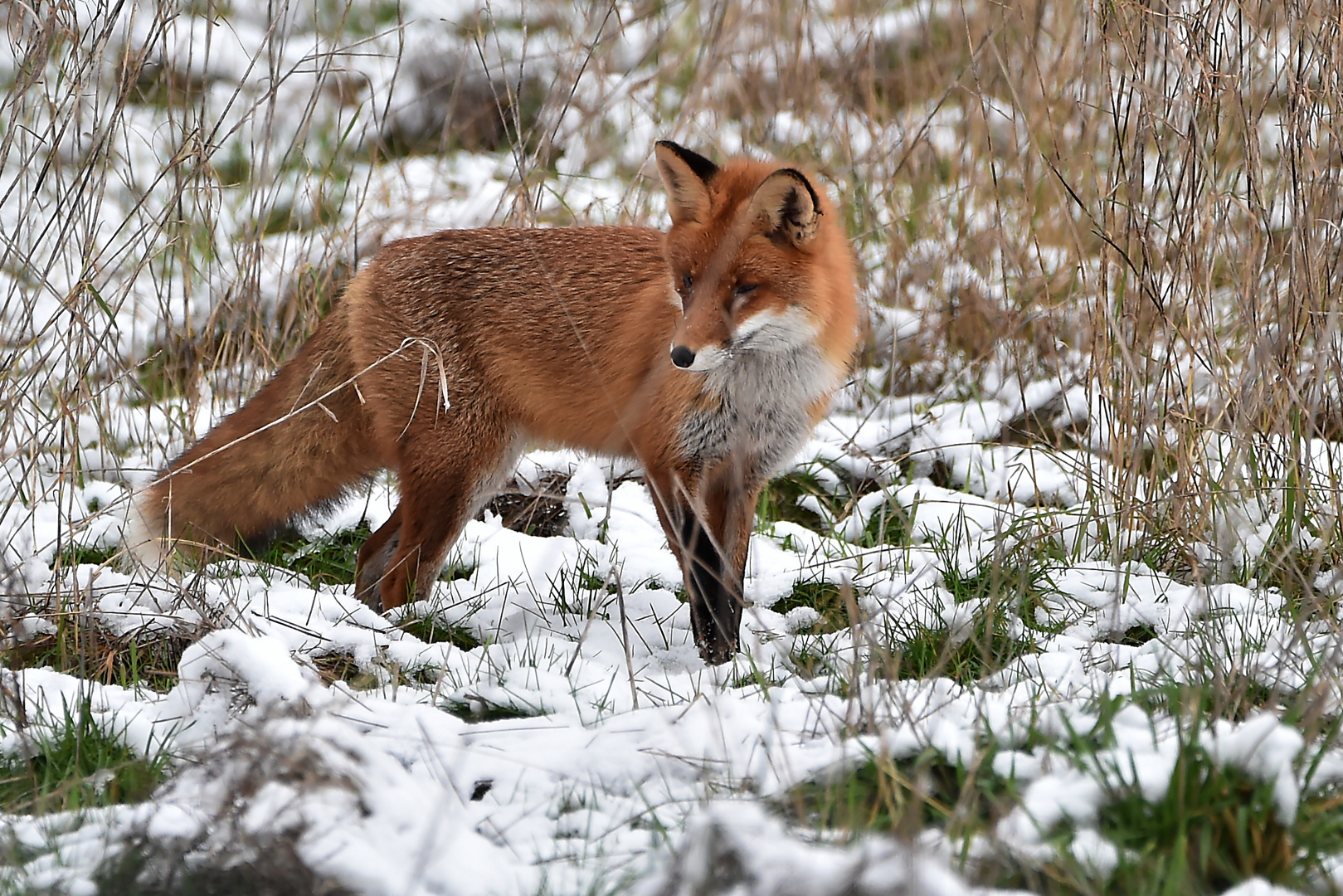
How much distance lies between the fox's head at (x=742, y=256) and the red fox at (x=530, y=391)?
0.01 m

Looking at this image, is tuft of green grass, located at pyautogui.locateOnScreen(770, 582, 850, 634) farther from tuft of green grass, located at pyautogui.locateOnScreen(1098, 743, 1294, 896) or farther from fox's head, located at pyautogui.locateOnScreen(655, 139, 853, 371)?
tuft of green grass, located at pyautogui.locateOnScreen(1098, 743, 1294, 896)

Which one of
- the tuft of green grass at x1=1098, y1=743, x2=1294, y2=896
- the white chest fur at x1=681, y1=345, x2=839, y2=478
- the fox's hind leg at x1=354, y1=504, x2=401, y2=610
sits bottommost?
the tuft of green grass at x1=1098, y1=743, x2=1294, y2=896

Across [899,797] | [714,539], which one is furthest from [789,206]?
[899,797]

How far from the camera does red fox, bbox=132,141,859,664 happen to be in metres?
3.22

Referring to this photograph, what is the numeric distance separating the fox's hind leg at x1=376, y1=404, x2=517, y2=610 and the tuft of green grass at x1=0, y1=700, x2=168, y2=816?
4.02ft

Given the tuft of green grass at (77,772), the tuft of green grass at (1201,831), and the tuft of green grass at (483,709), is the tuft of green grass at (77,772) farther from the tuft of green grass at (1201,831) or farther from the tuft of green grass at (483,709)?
the tuft of green grass at (1201,831)

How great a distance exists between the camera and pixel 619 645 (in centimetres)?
322

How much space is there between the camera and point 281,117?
544 cm

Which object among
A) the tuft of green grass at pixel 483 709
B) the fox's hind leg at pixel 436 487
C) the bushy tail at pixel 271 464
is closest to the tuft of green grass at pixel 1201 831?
the tuft of green grass at pixel 483 709

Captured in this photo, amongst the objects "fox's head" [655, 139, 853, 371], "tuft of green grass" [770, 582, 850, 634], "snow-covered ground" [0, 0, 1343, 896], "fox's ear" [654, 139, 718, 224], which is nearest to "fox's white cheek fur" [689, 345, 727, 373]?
"fox's head" [655, 139, 853, 371]

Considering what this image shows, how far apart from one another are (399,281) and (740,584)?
1.49m

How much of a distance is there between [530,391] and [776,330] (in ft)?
3.04

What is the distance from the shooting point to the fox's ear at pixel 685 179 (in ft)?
10.1

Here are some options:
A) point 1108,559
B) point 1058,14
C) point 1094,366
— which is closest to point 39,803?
point 1108,559
